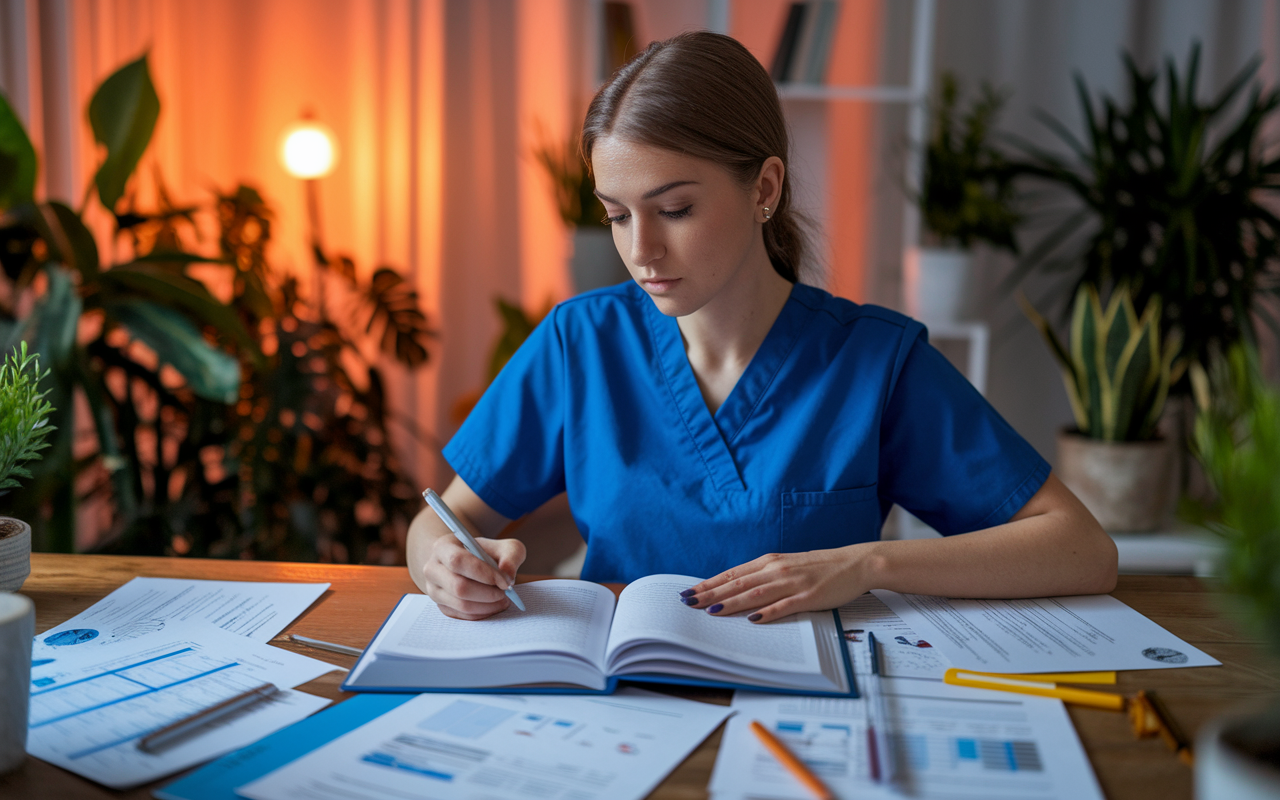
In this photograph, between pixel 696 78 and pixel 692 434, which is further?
pixel 692 434

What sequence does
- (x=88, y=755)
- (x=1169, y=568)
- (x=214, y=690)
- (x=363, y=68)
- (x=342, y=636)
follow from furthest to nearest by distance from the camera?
1. (x=363, y=68)
2. (x=1169, y=568)
3. (x=342, y=636)
4. (x=214, y=690)
5. (x=88, y=755)

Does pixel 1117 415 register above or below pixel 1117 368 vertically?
below

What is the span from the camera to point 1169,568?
2324 mm

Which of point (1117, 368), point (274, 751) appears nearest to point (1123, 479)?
point (1117, 368)

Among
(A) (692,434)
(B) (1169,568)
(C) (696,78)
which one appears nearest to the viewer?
(C) (696,78)

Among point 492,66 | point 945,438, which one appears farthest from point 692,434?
point 492,66

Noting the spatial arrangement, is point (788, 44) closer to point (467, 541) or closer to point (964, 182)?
point (964, 182)

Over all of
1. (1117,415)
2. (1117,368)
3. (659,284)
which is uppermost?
(659,284)

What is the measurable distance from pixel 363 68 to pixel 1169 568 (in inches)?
113

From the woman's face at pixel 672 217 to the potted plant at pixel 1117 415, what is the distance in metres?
1.47

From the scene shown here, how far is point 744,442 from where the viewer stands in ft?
4.01

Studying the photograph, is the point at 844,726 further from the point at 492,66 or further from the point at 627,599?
the point at 492,66

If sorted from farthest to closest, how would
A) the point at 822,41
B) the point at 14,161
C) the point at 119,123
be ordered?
1. the point at 822,41
2. the point at 119,123
3. the point at 14,161

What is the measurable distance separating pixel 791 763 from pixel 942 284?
215 centimetres
